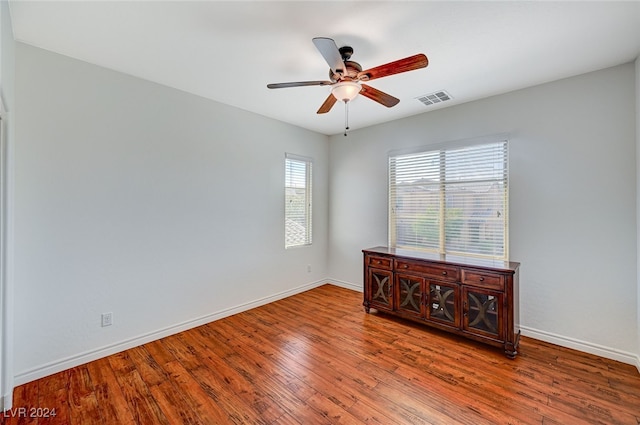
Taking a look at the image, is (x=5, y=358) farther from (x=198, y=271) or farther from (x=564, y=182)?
(x=564, y=182)

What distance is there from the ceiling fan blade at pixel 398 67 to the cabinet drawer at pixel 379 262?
2163 mm

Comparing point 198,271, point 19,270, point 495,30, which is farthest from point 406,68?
point 19,270

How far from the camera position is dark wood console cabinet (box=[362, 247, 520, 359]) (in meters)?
2.59

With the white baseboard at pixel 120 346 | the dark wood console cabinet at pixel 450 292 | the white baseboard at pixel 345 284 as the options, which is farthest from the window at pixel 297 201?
the dark wood console cabinet at pixel 450 292

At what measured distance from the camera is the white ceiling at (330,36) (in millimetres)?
1827

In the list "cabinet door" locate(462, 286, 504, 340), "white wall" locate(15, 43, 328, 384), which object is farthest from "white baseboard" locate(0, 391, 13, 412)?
"cabinet door" locate(462, 286, 504, 340)

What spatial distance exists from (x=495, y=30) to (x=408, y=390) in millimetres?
2831

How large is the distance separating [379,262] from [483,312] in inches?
48.7

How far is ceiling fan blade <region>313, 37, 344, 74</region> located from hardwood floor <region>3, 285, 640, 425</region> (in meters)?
2.47

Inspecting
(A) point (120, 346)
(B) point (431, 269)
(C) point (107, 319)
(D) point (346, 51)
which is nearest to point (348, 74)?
(D) point (346, 51)

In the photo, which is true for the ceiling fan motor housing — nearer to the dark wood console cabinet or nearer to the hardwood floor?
the dark wood console cabinet

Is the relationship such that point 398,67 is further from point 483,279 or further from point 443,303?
point 443,303

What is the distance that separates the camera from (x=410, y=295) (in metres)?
3.22

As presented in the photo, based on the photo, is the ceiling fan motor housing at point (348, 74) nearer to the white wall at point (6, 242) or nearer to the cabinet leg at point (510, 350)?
the white wall at point (6, 242)
